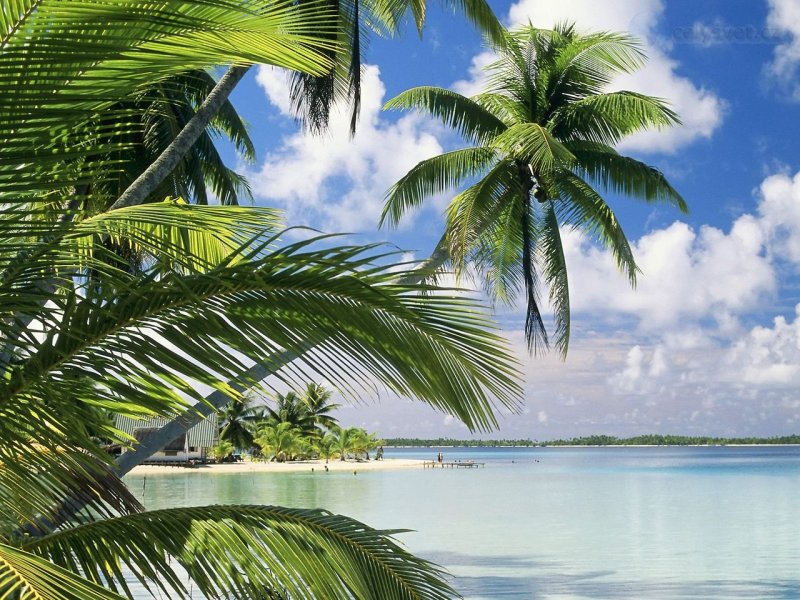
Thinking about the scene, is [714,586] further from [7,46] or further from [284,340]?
[7,46]

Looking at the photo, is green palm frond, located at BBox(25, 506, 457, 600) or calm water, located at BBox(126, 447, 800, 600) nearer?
green palm frond, located at BBox(25, 506, 457, 600)

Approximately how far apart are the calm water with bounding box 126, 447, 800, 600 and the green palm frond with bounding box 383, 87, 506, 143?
8.30 metres

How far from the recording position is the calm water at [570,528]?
16.8 meters

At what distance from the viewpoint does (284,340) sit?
8.95 feet

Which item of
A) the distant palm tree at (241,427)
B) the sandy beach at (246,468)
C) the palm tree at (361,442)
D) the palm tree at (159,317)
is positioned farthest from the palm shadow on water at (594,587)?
the palm tree at (361,442)

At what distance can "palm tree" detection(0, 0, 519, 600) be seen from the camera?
229cm

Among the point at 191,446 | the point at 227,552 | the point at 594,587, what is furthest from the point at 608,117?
the point at 191,446

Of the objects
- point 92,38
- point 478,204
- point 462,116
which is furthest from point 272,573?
point 462,116

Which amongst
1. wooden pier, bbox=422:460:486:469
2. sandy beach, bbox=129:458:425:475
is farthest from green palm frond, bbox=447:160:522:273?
wooden pier, bbox=422:460:486:469

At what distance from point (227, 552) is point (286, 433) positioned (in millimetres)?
56760

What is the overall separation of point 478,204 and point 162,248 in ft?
38.7

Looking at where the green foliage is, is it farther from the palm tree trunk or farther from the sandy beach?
the palm tree trunk

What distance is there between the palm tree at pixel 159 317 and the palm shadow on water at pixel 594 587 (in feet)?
41.0

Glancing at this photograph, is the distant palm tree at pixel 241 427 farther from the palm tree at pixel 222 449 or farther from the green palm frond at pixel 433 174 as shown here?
the green palm frond at pixel 433 174
